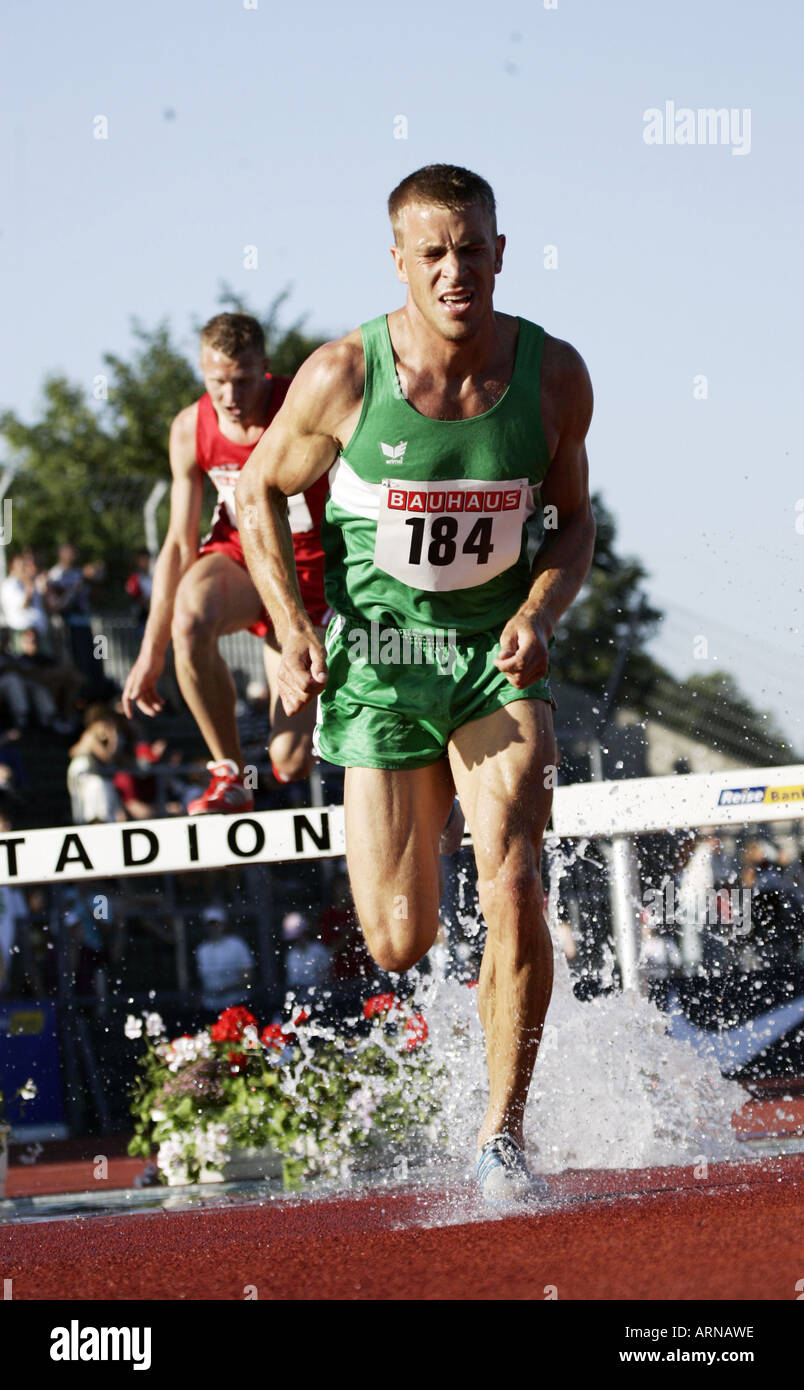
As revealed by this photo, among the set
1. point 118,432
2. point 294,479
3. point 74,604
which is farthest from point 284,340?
point 294,479

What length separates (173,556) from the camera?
700 centimetres

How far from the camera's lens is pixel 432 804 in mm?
4484

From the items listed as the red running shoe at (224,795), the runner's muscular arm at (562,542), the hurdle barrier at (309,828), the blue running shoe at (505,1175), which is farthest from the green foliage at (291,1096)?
the runner's muscular arm at (562,542)

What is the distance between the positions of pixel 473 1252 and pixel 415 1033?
3.58m

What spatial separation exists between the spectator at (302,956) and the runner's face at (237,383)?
334cm

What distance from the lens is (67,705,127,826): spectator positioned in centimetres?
1248

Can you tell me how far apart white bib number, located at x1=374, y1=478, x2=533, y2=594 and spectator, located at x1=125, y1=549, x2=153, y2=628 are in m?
12.8

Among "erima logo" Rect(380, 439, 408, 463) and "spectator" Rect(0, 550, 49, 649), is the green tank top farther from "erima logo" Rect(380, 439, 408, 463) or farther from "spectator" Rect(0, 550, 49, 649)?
"spectator" Rect(0, 550, 49, 649)

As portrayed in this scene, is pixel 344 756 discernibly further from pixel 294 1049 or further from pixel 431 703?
pixel 294 1049

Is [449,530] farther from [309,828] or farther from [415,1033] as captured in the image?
[415,1033]

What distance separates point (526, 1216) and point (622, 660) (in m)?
9.98

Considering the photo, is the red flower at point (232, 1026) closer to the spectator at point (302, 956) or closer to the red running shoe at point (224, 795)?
the red running shoe at point (224, 795)

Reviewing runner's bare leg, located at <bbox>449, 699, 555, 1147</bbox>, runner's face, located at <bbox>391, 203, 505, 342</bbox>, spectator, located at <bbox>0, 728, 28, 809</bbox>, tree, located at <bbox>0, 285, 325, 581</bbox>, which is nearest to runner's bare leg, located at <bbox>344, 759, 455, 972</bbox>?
runner's bare leg, located at <bbox>449, 699, 555, 1147</bbox>
